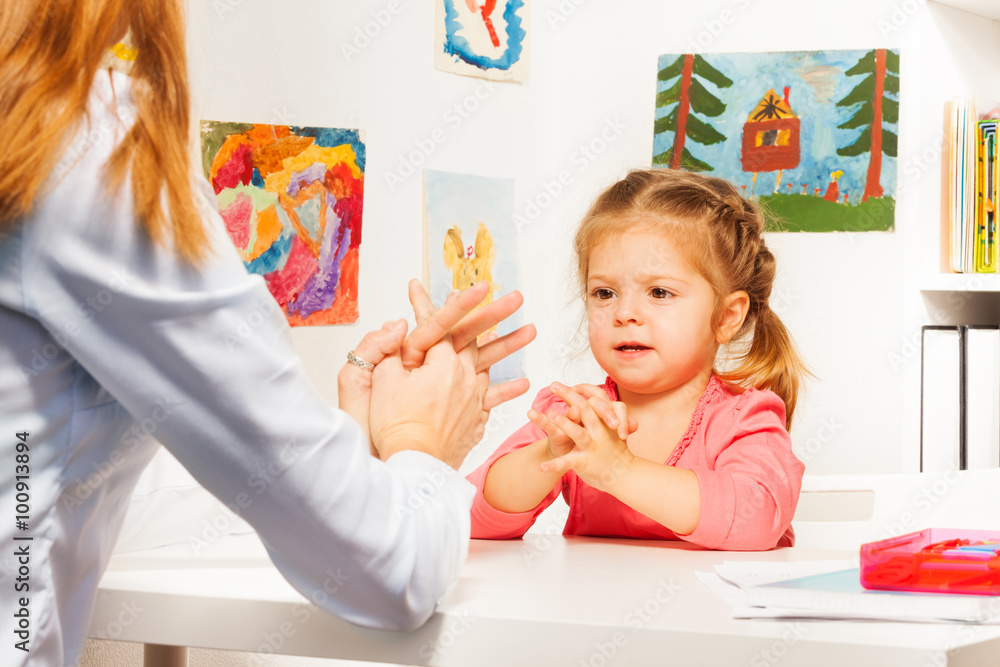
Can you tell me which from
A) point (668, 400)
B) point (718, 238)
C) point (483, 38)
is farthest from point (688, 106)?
point (668, 400)

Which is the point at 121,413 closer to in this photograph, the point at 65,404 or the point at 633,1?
the point at 65,404

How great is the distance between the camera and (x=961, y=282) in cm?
184

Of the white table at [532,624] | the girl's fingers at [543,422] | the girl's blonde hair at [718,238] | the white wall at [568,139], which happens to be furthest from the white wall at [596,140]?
the white table at [532,624]

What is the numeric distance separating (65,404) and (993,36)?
2.15 meters

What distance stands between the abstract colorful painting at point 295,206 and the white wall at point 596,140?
4cm

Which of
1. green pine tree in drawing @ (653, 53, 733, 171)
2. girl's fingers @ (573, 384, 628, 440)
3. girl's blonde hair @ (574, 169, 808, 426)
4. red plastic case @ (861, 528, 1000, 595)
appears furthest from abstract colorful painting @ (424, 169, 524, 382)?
red plastic case @ (861, 528, 1000, 595)

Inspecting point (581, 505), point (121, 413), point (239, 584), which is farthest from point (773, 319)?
point (121, 413)

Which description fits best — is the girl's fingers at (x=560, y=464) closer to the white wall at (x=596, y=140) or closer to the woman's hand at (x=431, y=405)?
the woman's hand at (x=431, y=405)

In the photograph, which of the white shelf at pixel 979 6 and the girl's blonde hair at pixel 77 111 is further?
the white shelf at pixel 979 6

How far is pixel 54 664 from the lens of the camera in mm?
517

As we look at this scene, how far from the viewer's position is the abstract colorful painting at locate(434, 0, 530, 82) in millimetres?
1772

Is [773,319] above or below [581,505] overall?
above

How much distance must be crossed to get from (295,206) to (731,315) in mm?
695

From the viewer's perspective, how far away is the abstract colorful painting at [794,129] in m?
1.93
